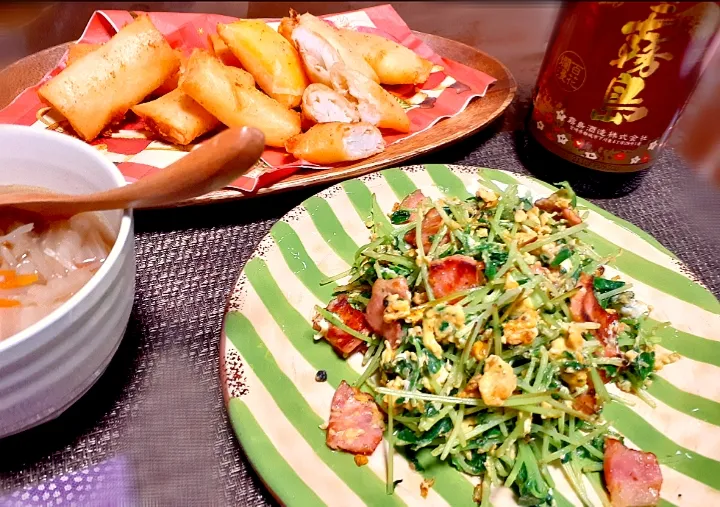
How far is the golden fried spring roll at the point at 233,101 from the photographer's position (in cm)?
171

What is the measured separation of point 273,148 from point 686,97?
1.26 meters

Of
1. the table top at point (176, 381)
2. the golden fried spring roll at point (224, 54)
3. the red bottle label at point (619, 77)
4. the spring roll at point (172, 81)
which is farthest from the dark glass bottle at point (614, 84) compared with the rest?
the spring roll at point (172, 81)

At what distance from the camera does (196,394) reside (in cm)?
122

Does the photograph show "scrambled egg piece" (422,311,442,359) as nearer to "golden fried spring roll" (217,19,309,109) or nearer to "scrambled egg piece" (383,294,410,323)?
"scrambled egg piece" (383,294,410,323)

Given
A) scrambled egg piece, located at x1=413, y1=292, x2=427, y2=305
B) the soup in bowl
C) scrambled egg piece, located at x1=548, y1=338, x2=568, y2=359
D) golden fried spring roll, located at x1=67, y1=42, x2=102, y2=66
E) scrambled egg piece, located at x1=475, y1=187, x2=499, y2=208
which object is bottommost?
scrambled egg piece, located at x1=413, y1=292, x2=427, y2=305

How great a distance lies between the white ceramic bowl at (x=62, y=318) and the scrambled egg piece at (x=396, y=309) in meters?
0.52

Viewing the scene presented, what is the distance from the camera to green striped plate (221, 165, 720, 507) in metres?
1.02

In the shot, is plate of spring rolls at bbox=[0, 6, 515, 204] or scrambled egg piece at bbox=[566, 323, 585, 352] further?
plate of spring rolls at bbox=[0, 6, 515, 204]

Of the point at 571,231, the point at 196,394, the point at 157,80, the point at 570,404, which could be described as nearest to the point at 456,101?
the point at 571,231

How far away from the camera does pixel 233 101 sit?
1746mm

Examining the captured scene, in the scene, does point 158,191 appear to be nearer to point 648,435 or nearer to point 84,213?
point 84,213

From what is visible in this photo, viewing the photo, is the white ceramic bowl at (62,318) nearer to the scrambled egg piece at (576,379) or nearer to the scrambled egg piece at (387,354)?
the scrambled egg piece at (387,354)

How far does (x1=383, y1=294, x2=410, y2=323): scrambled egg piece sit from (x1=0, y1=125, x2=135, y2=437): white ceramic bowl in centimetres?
52

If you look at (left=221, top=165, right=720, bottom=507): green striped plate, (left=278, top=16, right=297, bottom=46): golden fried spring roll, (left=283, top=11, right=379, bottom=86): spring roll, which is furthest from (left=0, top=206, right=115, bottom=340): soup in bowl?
(left=278, top=16, right=297, bottom=46): golden fried spring roll
